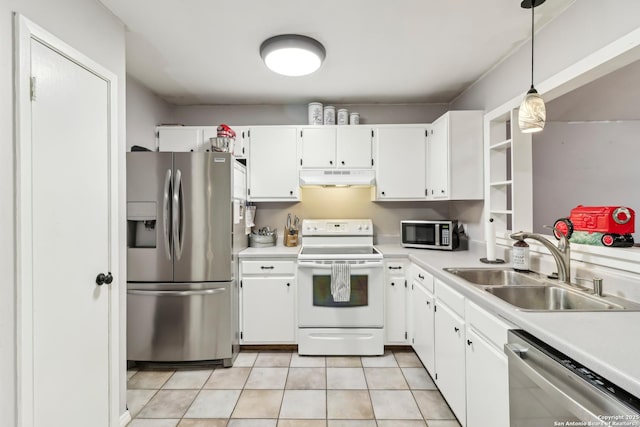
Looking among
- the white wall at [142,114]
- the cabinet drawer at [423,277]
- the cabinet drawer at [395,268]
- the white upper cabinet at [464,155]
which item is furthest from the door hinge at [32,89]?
the white upper cabinet at [464,155]

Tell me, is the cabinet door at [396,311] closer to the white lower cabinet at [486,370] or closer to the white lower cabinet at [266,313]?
the white lower cabinet at [266,313]

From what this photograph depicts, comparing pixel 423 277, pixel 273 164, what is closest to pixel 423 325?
pixel 423 277

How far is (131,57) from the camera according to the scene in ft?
7.76

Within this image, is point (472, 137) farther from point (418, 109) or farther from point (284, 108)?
point (284, 108)

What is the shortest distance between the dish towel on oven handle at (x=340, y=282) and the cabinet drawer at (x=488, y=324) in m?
1.19

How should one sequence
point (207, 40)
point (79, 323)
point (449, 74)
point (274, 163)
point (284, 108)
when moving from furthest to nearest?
1. point (284, 108)
2. point (274, 163)
3. point (449, 74)
4. point (207, 40)
5. point (79, 323)

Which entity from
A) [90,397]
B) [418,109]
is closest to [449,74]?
[418,109]

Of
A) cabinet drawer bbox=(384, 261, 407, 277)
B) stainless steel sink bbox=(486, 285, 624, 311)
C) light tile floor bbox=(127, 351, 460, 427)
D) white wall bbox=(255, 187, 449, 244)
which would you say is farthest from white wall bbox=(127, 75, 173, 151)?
stainless steel sink bbox=(486, 285, 624, 311)

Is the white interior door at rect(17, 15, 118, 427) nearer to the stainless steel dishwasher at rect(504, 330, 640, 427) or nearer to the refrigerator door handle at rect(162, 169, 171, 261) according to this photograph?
the refrigerator door handle at rect(162, 169, 171, 261)

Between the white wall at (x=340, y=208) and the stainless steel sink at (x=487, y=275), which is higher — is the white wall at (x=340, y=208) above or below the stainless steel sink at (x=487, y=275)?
above

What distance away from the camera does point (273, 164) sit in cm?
317

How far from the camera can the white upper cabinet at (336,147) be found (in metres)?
3.15

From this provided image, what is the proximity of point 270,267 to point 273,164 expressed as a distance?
3.55ft

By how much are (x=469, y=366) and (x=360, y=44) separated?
2172mm
